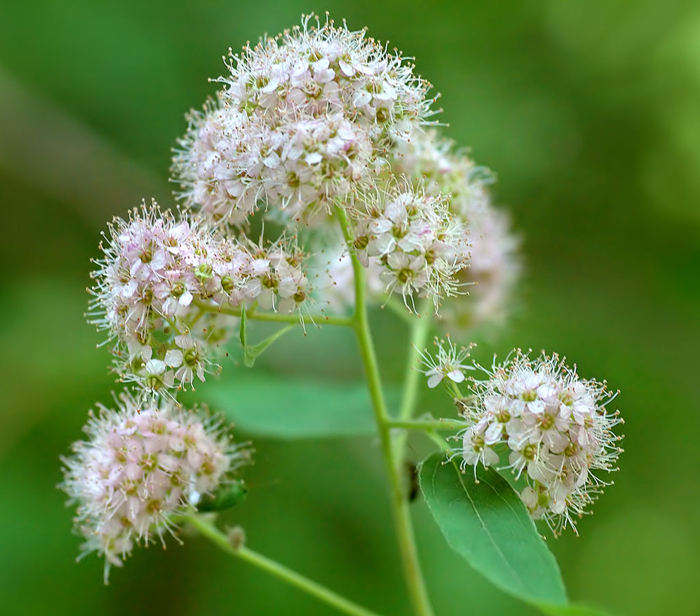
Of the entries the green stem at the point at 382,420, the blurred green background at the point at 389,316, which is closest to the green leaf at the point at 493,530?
the green stem at the point at 382,420

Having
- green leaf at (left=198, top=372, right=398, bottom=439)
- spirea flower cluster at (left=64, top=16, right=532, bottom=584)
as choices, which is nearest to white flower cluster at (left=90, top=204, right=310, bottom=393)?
spirea flower cluster at (left=64, top=16, right=532, bottom=584)

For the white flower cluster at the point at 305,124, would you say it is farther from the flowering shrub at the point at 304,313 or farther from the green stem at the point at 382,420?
the green stem at the point at 382,420

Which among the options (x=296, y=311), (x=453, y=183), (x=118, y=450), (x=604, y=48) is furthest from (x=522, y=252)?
(x=118, y=450)

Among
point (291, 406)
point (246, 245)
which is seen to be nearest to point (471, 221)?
point (246, 245)

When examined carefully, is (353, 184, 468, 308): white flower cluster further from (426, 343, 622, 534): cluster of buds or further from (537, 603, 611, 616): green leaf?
(537, 603, 611, 616): green leaf

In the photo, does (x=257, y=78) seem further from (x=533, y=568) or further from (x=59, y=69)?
(x=59, y=69)

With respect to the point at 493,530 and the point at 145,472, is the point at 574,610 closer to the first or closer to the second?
the point at 493,530

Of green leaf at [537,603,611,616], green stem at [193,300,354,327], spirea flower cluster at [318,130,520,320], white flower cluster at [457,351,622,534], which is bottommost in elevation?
green leaf at [537,603,611,616]
